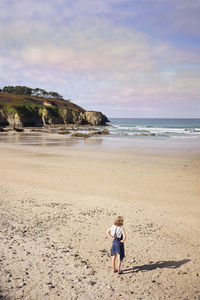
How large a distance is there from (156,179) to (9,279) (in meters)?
10.7

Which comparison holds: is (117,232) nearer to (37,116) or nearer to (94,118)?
(37,116)

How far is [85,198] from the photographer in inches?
422

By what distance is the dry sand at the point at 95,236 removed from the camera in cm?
507

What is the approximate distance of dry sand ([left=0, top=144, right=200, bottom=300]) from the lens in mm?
5066

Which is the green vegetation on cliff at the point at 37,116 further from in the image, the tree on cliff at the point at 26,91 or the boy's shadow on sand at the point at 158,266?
the boy's shadow on sand at the point at 158,266

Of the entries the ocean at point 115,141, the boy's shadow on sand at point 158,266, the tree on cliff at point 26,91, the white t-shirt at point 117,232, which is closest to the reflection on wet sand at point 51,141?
the ocean at point 115,141

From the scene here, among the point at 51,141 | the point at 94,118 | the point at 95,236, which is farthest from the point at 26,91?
the point at 95,236

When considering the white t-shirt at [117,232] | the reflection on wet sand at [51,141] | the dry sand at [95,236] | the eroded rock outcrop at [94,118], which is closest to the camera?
the dry sand at [95,236]

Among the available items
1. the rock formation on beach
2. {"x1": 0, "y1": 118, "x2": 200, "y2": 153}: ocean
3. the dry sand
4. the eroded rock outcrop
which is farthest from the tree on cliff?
the dry sand

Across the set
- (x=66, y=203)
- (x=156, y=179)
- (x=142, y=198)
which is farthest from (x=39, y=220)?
(x=156, y=179)

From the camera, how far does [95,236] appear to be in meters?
7.28

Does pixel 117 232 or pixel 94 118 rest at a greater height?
pixel 94 118

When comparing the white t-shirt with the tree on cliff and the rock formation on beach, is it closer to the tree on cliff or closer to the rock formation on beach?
the rock formation on beach

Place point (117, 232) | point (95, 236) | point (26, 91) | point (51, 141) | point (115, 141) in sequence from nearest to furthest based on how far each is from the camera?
point (117, 232), point (95, 236), point (51, 141), point (115, 141), point (26, 91)
